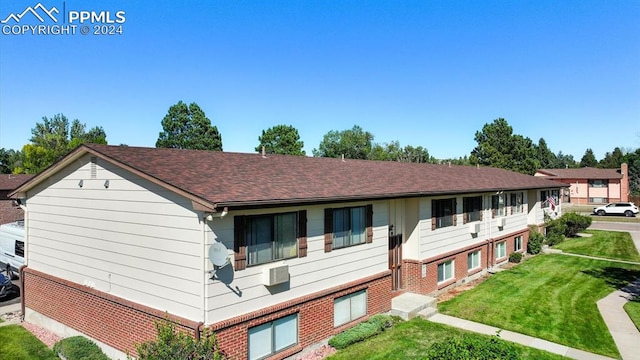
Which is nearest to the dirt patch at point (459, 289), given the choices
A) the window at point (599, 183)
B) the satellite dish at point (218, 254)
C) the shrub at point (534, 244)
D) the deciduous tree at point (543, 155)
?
the shrub at point (534, 244)

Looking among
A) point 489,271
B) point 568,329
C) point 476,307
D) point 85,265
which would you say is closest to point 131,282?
point 85,265

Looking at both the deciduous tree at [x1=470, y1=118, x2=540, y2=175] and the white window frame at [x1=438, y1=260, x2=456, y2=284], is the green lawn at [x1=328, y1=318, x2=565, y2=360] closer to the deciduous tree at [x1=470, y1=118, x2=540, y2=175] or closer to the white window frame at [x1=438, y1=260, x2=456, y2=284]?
the white window frame at [x1=438, y1=260, x2=456, y2=284]

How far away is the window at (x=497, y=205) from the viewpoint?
64.7 feet

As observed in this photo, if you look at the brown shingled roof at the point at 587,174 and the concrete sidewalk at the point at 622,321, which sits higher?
the brown shingled roof at the point at 587,174

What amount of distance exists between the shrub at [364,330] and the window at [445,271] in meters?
4.25

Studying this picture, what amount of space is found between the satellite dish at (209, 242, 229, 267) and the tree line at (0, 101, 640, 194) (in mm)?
41993

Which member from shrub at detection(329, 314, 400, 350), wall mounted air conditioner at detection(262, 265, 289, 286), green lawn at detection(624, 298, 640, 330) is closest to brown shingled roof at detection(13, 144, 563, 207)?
wall mounted air conditioner at detection(262, 265, 289, 286)

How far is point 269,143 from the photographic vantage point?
230ft

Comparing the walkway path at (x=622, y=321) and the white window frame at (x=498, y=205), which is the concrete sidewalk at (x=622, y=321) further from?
the white window frame at (x=498, y=205)

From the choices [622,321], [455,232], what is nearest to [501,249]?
[455,232]

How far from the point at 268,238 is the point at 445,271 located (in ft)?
32.6

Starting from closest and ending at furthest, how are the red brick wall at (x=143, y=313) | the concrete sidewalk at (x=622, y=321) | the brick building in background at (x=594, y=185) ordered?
the red brick wall at (x=143, y=313)
the concrete sidewalk at (x=622, y=321)
the brick building in background at (x=594, y=185)

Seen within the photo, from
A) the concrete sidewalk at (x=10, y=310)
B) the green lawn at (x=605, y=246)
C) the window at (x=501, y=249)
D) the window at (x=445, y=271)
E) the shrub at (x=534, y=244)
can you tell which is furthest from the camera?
the shrub at (x=534, y=244)

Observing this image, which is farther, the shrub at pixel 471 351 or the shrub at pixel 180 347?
the shrub at pixel 180 347
